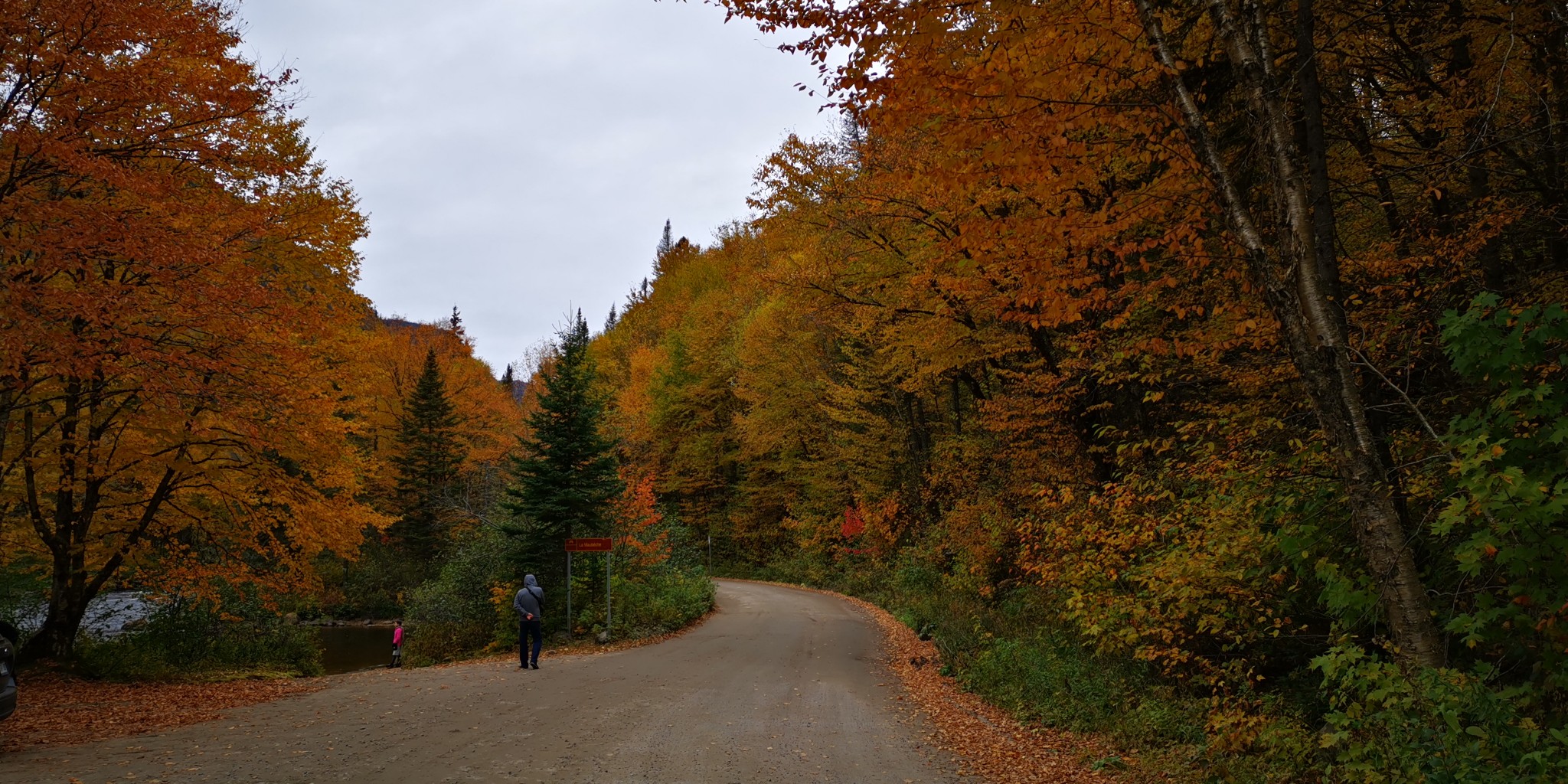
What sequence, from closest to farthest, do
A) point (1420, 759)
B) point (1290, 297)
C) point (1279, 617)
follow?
point (1420, 759) → point (1290, 297) → point (1279, 617)

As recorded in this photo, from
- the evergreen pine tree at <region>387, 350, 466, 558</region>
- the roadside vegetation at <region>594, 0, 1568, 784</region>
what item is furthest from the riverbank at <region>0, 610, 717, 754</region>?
the evergreen pine tree at <region>387, 350, 466, 558</region>

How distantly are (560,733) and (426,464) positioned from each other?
31278 millimetres

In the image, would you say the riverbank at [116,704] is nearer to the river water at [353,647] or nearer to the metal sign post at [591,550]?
the metal sign post at [591,550]

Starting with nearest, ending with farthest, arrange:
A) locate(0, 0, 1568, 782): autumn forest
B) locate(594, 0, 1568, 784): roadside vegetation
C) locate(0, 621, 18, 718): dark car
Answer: locate(594, 0, 1568, 784): roadside vegetation → locate(0, 0, 1568, 782): autumn forest → locate(0, 621, 18, 718): dark car

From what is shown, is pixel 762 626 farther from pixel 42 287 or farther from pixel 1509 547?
pixel 1509 547

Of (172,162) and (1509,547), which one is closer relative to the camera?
(1509,547)

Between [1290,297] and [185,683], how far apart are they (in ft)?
50.6

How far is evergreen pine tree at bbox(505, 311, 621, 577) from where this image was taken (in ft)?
59.1

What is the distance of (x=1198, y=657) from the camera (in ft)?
21.1

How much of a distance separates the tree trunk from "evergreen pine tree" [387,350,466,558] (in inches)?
1336

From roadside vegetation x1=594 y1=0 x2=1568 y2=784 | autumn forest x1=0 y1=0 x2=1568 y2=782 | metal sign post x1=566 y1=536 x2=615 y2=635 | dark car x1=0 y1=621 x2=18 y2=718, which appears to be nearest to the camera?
roadside vegetation x1=594 y1=0 x2=1568 y2=784

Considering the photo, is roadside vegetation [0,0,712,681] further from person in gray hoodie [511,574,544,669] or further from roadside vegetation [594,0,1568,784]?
roadside vegetation [594,0,1568,784]

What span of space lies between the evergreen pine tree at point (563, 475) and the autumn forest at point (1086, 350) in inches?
4.6

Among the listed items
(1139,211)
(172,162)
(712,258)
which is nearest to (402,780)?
(1139,211)
